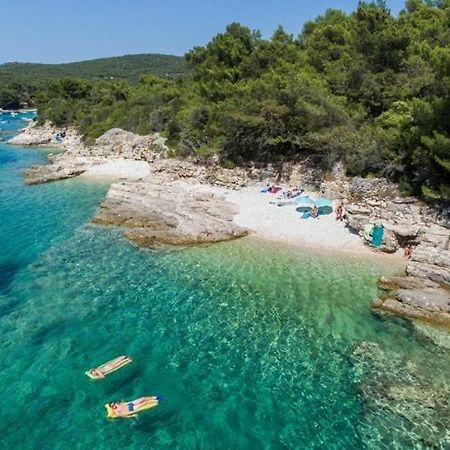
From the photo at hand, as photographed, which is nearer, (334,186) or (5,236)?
(5,236)

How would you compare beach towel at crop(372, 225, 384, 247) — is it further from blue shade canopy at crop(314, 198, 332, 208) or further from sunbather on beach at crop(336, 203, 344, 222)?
blue shade canopy at crop(314, 198, 332, 208)

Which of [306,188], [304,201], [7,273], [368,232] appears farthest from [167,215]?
[368,232]

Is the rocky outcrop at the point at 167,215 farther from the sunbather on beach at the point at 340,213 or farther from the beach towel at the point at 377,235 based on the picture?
the beach towel at the point at 377,235

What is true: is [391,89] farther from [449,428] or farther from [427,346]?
[449,428]

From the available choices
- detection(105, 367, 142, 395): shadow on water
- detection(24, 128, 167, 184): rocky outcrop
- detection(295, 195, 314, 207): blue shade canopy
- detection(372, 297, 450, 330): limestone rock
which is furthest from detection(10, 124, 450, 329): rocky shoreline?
detection(105, 367, 142, 395): shadow on water

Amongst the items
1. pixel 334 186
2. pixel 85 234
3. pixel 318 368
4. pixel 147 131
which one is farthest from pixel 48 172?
pixel 318 368

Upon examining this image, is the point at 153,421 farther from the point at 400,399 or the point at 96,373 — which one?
the point at 400,399

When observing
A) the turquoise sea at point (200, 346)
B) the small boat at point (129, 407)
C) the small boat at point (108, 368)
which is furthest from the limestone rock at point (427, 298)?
the small boat at point (108, 368)
